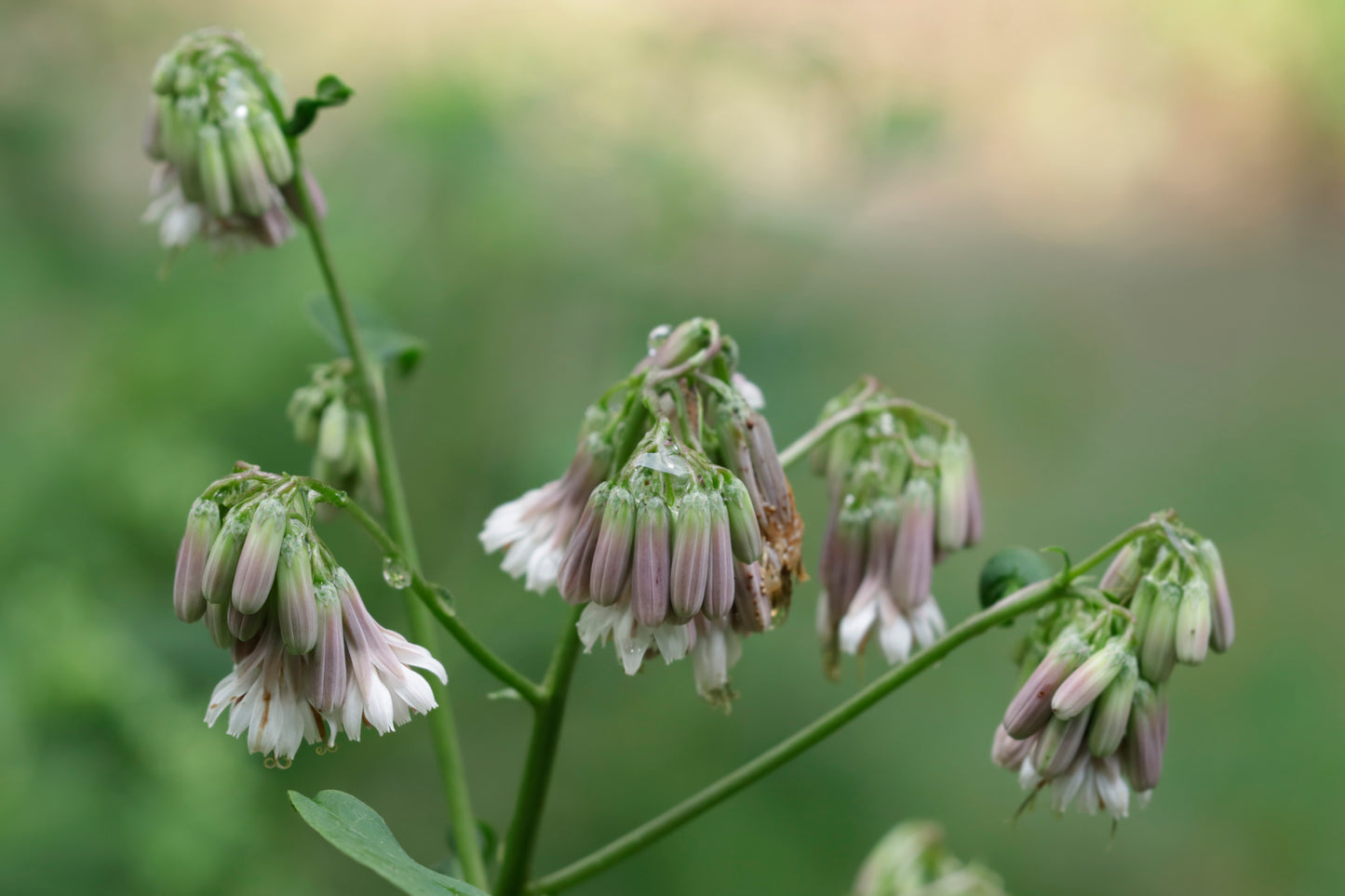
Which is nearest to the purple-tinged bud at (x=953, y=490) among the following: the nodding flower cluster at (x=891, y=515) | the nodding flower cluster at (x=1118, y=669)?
the nodding flower cluster at (x=891, y=515)

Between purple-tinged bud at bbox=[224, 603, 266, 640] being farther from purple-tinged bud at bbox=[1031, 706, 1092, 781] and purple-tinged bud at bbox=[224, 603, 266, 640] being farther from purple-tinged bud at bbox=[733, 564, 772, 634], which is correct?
purple-tinged bud at bbox=[1031, 706, 1092, 781]

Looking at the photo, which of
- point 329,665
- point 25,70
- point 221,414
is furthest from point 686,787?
point 25,70

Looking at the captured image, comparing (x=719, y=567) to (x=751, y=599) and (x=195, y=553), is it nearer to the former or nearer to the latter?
(x=751, y=599)

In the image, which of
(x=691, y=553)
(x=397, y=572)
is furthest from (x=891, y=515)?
(x=397, y=572)

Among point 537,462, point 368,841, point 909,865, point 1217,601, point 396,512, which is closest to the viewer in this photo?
point 368,841

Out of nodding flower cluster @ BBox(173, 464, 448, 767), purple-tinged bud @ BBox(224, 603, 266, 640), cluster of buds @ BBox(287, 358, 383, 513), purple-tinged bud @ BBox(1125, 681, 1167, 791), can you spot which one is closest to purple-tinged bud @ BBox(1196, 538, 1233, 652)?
purple-tinged bud @ BBox(1125, 681, 1167, 791)

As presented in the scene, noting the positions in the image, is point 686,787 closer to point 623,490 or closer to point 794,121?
point 794,121

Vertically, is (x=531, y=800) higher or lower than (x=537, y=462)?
lower
